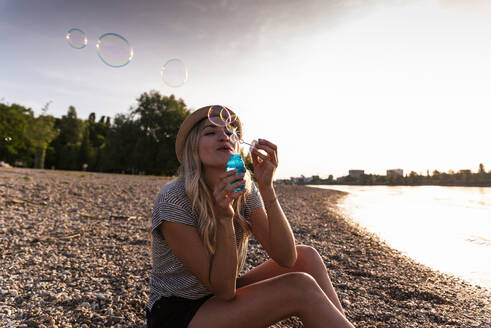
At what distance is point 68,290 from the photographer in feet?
12.4

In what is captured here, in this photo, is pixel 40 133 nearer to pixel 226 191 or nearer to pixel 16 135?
pixel 16 135

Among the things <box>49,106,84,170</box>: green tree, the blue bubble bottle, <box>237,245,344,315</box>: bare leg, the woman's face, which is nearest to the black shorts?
<box>237,245,344,315</box>: bare leg

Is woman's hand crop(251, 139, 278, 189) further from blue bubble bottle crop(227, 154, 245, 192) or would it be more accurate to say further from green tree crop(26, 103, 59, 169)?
green tree crop(26, 103, 59, 169)

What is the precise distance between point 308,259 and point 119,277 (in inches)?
113

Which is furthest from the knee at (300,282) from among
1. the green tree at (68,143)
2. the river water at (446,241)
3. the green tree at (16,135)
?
the green tree at (68,143)

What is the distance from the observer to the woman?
6.81 feet

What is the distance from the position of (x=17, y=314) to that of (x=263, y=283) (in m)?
2.73

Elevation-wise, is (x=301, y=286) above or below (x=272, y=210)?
below

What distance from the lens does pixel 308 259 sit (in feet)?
9.25

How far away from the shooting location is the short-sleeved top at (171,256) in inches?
87.3

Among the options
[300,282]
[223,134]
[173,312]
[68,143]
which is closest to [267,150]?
[223,134]

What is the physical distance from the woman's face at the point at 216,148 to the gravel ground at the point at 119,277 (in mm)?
1958

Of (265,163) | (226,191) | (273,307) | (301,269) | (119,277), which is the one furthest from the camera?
(119,277)

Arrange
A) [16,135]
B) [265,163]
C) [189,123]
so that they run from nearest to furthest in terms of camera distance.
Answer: [265,163] < [189,123] < [16,135]
